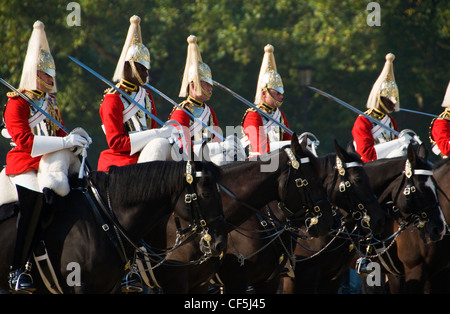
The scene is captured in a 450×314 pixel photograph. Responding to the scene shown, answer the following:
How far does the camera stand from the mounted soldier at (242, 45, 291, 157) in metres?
9.62

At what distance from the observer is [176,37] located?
911 inches

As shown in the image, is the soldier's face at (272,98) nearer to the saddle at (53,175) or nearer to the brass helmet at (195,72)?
the brass helmet at (195,72)

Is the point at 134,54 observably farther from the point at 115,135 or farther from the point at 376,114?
the point at 376,114

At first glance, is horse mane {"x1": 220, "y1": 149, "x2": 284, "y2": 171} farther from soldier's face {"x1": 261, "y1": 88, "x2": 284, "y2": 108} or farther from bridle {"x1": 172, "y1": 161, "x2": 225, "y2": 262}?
soldier's face {"x1": 261, "y1": 88, "x2": 284, "y2": 108}

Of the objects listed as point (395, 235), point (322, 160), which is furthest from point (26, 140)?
point (395, 235)

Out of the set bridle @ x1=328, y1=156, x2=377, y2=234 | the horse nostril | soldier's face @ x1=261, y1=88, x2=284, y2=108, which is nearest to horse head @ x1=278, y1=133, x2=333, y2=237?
bridle @ x1=328, y1=156, x2=377, y2=234

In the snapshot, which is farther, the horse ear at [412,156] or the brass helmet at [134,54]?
the horse ear at [412,156]

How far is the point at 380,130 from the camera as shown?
1084 cm

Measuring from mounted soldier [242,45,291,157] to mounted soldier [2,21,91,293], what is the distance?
2518 millimetres

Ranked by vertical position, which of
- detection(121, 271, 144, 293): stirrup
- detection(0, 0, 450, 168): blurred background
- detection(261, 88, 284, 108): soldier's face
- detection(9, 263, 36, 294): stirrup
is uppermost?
detection(0, 0, 450, 168): blurred background

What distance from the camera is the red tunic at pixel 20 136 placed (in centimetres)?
719

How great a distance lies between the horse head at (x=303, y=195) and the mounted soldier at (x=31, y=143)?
171cm

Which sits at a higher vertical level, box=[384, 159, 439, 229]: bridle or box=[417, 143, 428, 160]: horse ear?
box=[417, 143, 428, 160]: horse ear

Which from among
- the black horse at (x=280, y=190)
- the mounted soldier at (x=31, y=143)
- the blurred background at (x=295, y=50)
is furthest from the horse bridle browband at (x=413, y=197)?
the blurred background at (x=295, y=50)
